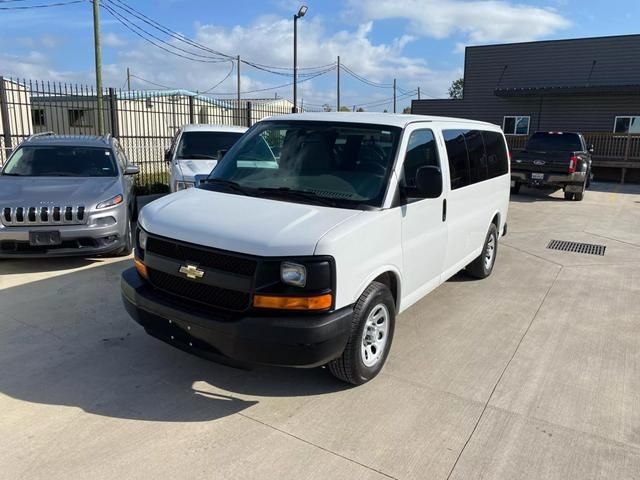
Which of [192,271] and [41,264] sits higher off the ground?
[192,271]

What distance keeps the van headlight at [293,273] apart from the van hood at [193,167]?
6.06m

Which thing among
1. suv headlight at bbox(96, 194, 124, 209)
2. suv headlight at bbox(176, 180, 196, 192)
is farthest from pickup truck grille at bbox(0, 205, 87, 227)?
suv headlight at bbox(176, 180, 196, 192)

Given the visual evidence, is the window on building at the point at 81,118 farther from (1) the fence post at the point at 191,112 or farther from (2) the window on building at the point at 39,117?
(1) the fence post at the point at 191,112

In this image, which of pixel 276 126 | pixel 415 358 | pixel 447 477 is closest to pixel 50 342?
pixel 276 126

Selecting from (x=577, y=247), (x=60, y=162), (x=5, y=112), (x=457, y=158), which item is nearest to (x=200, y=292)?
(x=457, y=158)

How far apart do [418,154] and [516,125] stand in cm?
2211

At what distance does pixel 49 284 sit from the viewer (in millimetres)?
5684

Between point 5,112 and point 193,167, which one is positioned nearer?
point 193,167

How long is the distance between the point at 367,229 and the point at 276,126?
66.7 inches

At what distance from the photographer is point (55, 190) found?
6.29 metres

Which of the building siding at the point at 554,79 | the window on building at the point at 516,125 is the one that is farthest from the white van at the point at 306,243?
the window on building at the point at 516,125

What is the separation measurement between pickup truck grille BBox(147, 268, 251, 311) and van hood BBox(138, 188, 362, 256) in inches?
11.2

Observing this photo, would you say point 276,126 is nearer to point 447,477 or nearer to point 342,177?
point 342,177

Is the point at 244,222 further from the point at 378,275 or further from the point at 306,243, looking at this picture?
the point at 378,275
